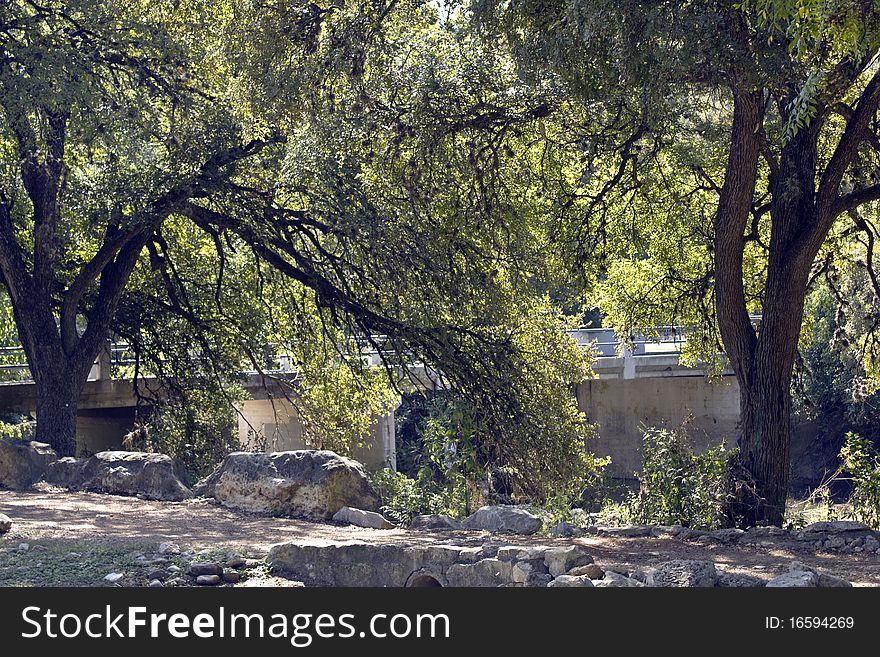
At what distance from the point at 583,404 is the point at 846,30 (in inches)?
1083

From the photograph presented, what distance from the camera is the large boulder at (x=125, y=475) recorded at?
12352 mm

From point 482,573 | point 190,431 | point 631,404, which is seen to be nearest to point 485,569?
point 482,573

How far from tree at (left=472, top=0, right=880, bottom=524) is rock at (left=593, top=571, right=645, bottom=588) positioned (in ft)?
10.1

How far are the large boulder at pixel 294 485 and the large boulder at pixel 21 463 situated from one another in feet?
9.88

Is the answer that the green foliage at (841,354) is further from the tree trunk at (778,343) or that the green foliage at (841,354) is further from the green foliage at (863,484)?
the tree trunk at (778,343)

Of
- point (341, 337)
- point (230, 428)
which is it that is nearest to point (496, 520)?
point (341, 337)

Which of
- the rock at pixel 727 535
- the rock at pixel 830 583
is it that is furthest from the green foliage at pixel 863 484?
the rock at pixel 830 583

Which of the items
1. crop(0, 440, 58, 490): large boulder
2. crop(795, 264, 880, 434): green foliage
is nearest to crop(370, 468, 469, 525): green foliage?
crop(0, 440, 58, 490): large boulder

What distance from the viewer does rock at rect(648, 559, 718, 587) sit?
19.9ft

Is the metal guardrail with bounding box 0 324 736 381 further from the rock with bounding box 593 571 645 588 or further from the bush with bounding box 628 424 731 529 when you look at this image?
the rock with bounding box 593 571 645 588

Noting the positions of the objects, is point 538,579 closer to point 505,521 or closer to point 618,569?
point 618,569

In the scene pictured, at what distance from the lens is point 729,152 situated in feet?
37.4

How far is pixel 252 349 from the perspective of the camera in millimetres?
17797

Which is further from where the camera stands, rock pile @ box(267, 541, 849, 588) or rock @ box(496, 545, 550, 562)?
rock @ box(496, 545, 550, 562)
